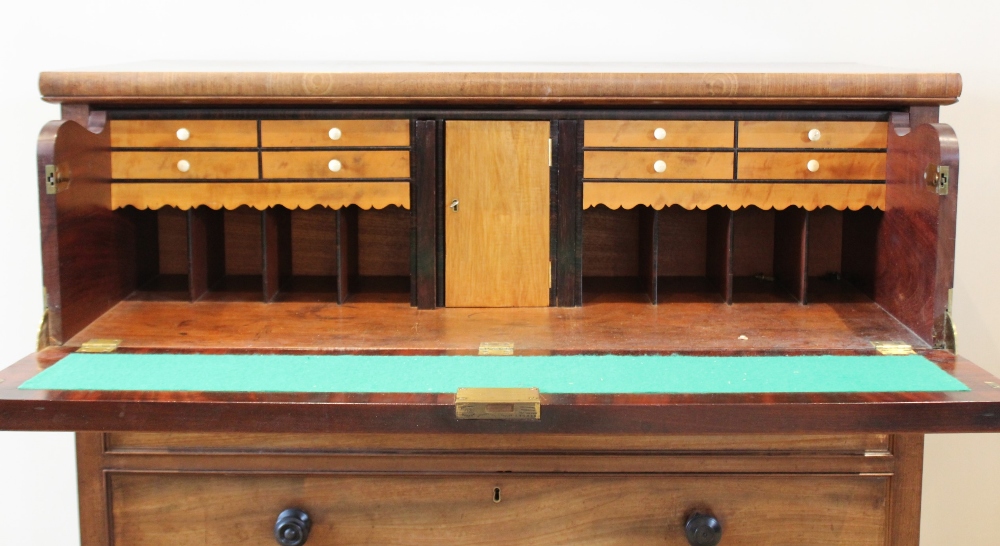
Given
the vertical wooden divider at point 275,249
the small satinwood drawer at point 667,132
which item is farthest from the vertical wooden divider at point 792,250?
the vertical wooden divider at point 275,249

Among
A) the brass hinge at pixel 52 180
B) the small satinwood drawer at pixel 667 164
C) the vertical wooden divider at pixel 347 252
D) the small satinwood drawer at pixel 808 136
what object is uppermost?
the small satinwood drawer at pixel 808 136

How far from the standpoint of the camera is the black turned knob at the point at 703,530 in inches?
74.3

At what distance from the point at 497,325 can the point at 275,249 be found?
0.55 m

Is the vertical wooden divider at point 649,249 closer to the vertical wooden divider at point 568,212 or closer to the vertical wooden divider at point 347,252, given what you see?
the vertical wooden divider at point 568,212

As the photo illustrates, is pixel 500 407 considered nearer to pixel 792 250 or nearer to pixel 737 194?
pixel 737 194

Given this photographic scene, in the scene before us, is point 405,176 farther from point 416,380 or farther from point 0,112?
point 0,112

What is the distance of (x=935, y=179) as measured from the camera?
1943mm

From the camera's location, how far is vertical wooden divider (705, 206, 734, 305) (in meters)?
2.28

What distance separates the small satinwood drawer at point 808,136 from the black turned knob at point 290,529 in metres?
1.12

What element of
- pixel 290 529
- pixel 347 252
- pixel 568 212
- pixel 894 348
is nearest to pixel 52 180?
pixel 347 252

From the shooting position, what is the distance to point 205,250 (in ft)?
7.75
